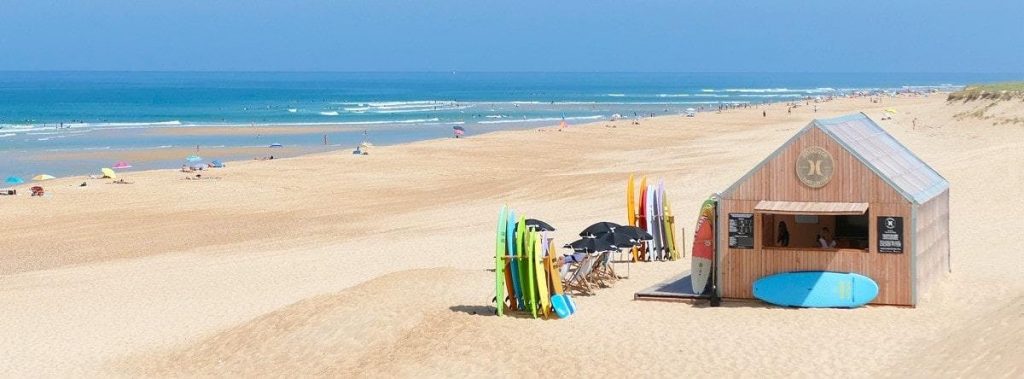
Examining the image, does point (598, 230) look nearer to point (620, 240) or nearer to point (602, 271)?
point (620, 240)

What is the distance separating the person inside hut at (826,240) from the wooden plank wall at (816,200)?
70 cm

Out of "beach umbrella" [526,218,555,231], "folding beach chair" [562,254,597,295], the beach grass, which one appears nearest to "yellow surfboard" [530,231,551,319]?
"folding beach chair" [562,254,597,295]

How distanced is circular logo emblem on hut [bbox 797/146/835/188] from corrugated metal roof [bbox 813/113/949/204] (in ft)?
0.90

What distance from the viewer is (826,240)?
16094 mm

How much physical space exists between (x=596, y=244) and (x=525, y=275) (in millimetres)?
2807

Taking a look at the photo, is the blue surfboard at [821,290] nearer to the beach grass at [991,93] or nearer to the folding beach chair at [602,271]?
the folding beach chair at [602,271]

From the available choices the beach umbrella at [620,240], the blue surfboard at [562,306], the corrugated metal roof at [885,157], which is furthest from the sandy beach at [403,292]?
the corrugated metal roof at [885,157]

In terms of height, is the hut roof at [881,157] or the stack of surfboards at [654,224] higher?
the hut roof at [881,157]

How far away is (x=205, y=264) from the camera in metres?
21.8

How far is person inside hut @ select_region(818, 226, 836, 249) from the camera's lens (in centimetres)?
1578

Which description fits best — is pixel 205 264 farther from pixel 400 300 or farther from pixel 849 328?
pixel 849 328

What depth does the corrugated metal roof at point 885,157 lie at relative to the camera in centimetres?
1488

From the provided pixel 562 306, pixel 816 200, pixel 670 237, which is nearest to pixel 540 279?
pixel 562 306

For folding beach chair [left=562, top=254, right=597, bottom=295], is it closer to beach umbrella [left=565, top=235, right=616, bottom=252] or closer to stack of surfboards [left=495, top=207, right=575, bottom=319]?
beach umbrella [left=565, top=235, right=616, bottom=252]
